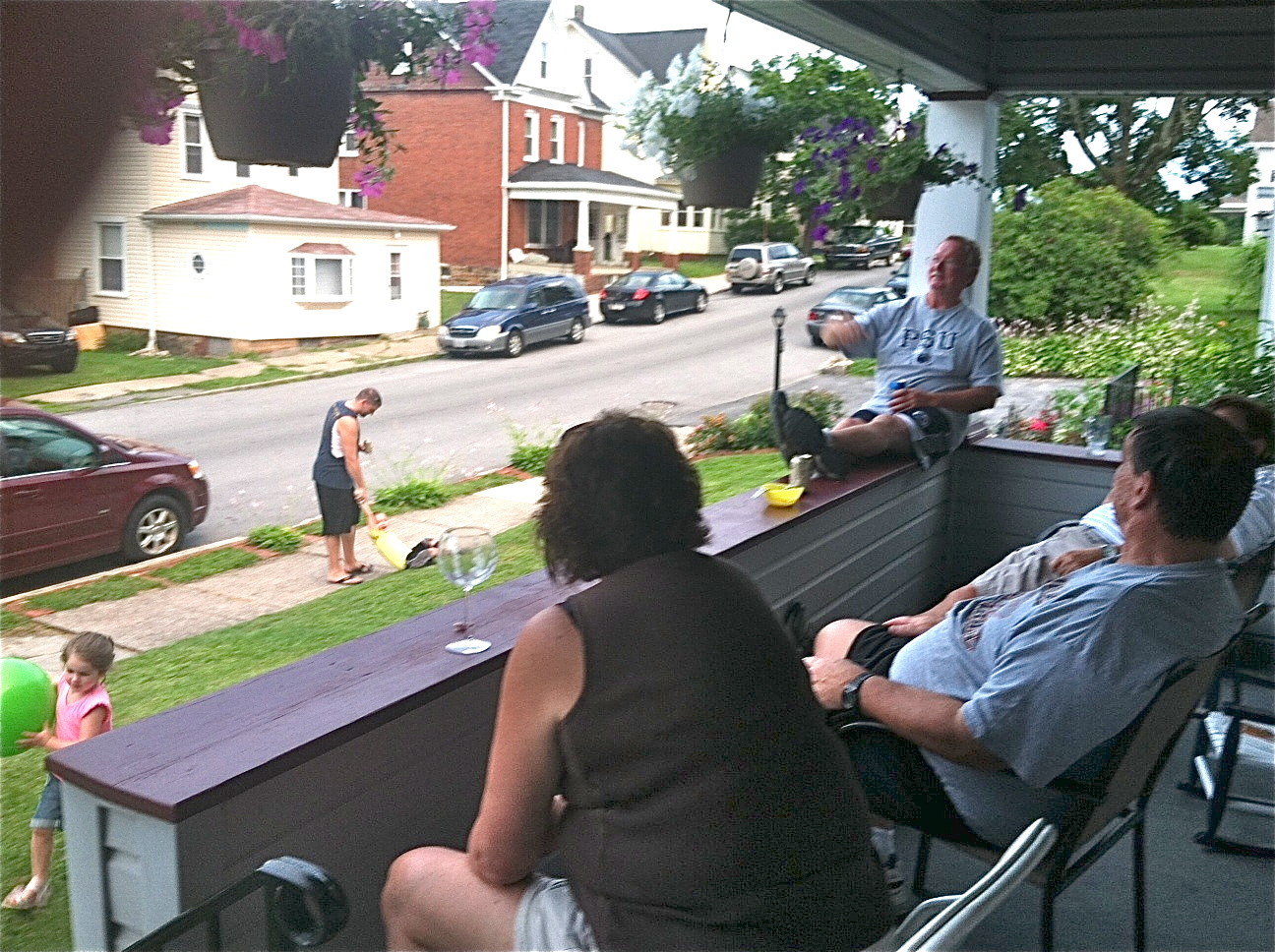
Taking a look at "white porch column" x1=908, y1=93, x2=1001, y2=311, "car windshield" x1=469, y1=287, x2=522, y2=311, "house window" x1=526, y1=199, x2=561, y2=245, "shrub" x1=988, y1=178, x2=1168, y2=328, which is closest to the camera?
"white porch column" x1=908, y1=93, x2=1001, y2=311

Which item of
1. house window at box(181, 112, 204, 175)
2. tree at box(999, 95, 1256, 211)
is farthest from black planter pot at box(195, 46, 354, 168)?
tree at box(999, 95, 1256, 211)

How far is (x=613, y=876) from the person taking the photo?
112 cm

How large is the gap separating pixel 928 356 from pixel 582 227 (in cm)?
413

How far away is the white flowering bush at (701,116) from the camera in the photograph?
2.99 metres

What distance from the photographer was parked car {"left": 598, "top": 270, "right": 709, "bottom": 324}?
8914mm

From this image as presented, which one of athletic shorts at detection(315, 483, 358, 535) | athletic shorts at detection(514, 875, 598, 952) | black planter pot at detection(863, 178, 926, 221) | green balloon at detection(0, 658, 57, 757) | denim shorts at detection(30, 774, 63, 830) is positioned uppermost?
black planter pot at detection(863, 178, 926, 221)

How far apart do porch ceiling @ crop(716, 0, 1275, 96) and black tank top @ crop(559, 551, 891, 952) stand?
2633 mm

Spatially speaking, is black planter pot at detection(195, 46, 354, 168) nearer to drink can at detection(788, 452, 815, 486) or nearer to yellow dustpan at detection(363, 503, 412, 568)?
drink can at detection(788, 452, 815, 486)

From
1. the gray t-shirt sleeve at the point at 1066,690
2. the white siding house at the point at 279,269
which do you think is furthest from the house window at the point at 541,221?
the gray t-shirt sleeve at the point at 1066,690

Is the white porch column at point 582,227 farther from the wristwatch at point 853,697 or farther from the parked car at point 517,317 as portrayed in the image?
the wristwatch at point 853,697

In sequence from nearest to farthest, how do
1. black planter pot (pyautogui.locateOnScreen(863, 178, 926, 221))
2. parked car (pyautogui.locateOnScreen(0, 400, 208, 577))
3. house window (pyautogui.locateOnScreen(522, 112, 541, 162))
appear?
black planter pot (pyautogui.locateOnScreen(863, 178, 926, 221)) → parked car (pyautogui.locateOnScreen(0, 400, 208, 577)) → house window (pyautogui.locateOnScreen(522, 112, 541, 162))

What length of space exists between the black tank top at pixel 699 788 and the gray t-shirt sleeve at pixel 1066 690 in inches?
19.8

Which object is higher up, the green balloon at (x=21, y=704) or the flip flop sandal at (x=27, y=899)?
the green balloon at (x=21, y=704)

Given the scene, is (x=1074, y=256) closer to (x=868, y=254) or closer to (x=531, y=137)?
(x=868, y=254)
